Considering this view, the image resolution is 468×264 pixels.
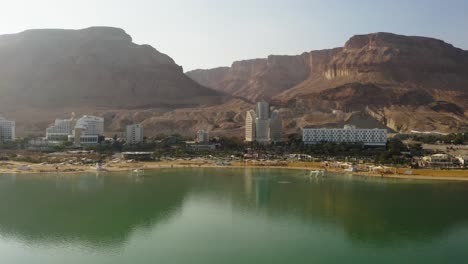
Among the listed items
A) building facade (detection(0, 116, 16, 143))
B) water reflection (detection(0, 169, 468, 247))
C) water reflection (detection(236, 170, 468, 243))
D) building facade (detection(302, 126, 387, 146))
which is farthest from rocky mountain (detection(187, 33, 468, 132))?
water reflection (detection(0, 169, 468, 247))

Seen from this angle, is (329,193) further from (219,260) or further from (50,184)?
(50,184)

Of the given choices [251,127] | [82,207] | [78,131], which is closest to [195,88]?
[251,127]

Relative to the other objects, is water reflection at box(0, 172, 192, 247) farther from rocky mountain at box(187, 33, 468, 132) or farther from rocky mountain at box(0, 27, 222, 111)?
rocky mountain at box(0, 27, 222, 111)

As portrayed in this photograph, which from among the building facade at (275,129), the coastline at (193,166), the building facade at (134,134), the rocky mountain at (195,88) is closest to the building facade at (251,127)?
the building facade at (275,129)

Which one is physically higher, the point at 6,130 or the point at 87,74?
the point at 87,74

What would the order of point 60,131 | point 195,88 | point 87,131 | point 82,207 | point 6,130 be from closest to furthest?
point 82,207, point 6,130, point 87,131, point 60,131, point 195,88

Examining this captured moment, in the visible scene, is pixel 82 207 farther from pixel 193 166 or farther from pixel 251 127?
pixel 251 127
